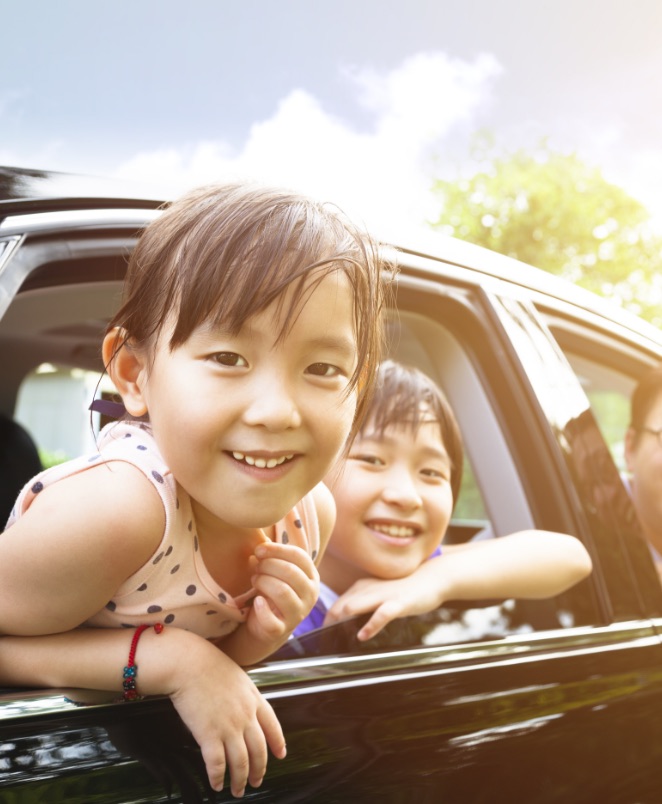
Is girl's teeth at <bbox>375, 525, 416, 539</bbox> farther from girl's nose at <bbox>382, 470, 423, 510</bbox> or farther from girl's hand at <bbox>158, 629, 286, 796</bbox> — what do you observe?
girl's hand at <bbox>158, 629, 286, 796</bbox>

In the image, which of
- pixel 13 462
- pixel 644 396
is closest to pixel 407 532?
pixel 13 462

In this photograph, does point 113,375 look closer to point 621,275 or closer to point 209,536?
point 209,536

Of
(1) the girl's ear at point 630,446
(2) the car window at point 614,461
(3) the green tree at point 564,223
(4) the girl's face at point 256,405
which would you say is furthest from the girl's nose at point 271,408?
(3) the green tree at point 564,223

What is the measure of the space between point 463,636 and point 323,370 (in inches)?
28.7

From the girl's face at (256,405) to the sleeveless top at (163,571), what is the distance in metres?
0.04

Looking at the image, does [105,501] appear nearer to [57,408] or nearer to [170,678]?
[170,678]

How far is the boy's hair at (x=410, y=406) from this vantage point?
1972 mm

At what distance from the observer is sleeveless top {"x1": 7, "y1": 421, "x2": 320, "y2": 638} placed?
1.33 m

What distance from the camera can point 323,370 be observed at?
1365 mm

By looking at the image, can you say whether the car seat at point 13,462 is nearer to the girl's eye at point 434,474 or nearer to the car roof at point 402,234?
the car roof at point 402,234

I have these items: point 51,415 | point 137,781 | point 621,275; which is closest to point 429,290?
point 137,781

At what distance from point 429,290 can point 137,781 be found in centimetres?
121

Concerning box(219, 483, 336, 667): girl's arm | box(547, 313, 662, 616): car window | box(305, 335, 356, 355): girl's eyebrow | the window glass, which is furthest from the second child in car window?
the window glass

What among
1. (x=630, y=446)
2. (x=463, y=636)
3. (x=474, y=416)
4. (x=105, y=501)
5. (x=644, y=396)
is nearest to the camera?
(x=105, y=501)
